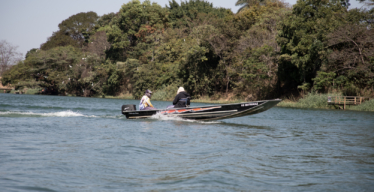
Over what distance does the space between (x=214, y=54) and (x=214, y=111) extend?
1191 inches

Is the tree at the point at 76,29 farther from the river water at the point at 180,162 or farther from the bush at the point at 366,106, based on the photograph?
the river water at the point at 180,162

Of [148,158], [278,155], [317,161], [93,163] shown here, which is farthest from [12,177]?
[317,161]

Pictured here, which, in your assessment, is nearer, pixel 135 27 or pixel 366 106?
pixel 366 106

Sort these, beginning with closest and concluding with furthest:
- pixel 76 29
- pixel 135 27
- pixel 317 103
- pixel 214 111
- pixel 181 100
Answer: pixel 214 111
pixel 181 100
pixel 317 103
pixel 135 27
pixel 76 29

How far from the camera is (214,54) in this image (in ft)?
146

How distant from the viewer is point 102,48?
6794 cm

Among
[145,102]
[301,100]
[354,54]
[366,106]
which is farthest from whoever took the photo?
[301,100]

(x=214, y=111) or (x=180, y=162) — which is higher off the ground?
(x=214, y=111)

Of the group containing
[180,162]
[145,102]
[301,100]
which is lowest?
[180,162]

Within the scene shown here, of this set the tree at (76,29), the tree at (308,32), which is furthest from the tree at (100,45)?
the tree at (308,32)

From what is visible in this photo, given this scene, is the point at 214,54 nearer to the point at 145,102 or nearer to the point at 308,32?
the point at 308,32

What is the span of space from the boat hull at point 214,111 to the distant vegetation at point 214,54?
1773 centimetres

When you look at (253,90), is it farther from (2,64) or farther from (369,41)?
(2,64)

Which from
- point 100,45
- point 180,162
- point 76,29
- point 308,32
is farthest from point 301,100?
point 76,29
